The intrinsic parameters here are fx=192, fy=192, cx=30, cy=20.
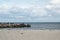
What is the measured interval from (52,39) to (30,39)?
2391mm

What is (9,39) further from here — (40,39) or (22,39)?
(40,39)

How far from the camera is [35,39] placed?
68.9 ft

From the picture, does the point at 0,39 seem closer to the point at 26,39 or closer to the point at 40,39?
the point at 26,39

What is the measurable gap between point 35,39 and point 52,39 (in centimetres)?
184

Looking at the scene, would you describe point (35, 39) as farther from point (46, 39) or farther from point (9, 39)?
point (9, 39)

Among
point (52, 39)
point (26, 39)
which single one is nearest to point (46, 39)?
point (52, 39)

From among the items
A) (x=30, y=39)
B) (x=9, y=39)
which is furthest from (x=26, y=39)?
(x=9, y=39)

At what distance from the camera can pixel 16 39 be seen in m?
21.1

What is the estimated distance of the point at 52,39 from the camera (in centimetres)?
2081

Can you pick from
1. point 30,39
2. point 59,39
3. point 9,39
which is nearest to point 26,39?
point 30,39

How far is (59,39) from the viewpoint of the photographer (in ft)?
68.5

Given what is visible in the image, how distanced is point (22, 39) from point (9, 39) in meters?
1.41

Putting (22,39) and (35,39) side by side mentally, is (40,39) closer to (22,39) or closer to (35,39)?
(35,39)

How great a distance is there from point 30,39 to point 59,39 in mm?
3153
